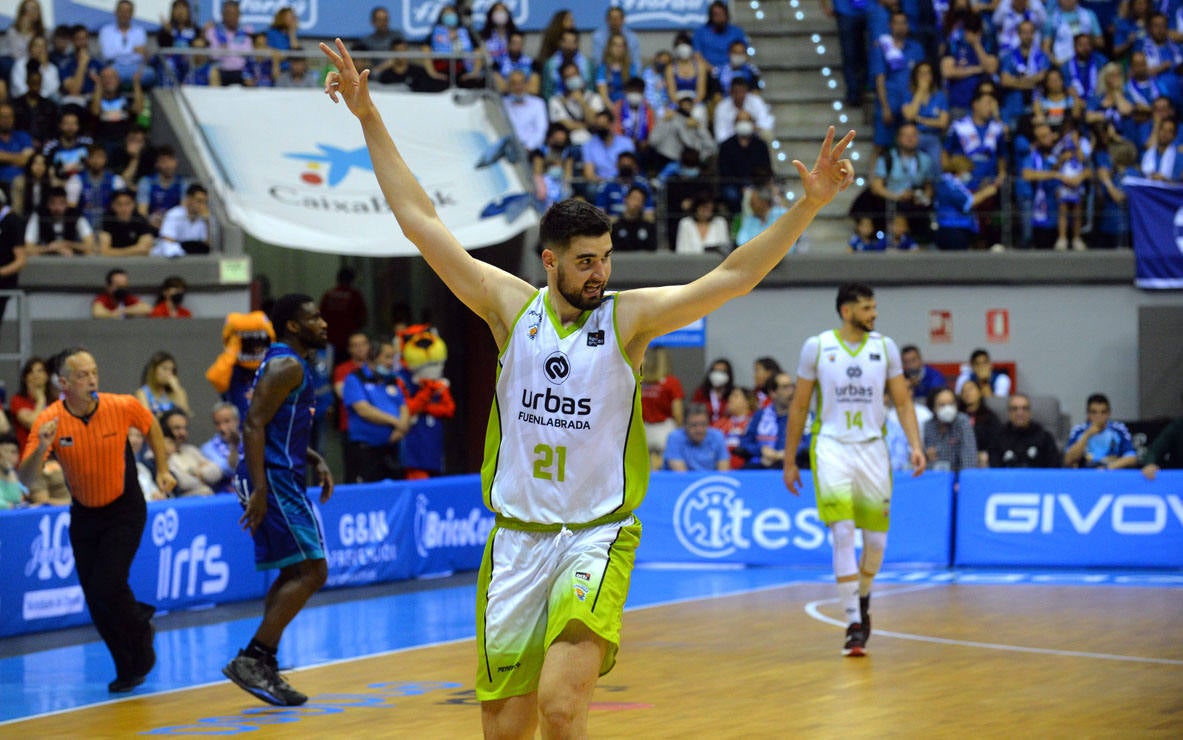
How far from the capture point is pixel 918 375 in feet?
59.4

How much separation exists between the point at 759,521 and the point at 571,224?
1142 cm

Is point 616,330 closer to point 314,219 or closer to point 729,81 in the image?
point 314,219

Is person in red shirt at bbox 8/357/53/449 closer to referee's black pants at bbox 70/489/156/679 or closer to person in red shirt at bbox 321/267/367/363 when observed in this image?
referee's black pants at bbox 70/489/156/679

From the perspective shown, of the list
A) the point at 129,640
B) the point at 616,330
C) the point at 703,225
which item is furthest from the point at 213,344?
the point at 616,330

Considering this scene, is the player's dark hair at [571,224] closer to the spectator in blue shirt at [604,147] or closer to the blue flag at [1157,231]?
the spectator in blue shirt at [604,147]

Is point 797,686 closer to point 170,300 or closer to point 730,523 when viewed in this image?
point 730,523

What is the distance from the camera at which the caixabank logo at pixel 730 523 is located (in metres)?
16.4

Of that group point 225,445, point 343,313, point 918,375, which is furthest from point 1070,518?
point 343,313

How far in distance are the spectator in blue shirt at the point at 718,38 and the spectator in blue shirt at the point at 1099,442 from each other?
731 centimetres

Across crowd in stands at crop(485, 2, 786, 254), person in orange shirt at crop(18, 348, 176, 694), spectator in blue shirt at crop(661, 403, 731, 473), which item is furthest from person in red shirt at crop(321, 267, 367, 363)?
person in orange shirt at crop(18, 348, 176, 694)

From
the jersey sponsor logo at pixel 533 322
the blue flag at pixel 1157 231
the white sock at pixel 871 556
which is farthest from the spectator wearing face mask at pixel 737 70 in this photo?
the jersey sponsor logo at pixel 533 322

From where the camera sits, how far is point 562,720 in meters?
5.18

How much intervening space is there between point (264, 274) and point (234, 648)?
34.8ft

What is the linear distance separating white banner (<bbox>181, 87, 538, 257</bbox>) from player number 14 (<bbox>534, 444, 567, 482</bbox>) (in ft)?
40.0
